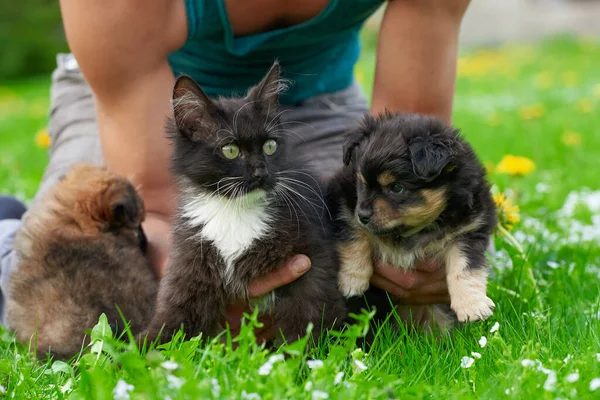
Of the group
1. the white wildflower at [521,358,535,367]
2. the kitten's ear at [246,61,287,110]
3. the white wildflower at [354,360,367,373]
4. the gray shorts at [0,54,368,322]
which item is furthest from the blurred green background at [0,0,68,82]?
the white wildflower at [521,358,535,367]

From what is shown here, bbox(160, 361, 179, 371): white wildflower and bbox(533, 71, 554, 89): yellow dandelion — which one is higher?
bbox(160, 361, 179, 371): white wildflower

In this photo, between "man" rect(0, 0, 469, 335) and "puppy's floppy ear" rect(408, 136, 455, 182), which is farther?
"man" rect(0, 0, 469, 335)

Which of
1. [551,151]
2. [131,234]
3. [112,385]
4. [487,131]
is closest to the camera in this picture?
[112,385]

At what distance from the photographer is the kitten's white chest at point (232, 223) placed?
274cm

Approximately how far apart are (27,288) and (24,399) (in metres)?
1.00

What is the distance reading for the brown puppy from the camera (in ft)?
10.4

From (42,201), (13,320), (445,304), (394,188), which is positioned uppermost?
(394,188)

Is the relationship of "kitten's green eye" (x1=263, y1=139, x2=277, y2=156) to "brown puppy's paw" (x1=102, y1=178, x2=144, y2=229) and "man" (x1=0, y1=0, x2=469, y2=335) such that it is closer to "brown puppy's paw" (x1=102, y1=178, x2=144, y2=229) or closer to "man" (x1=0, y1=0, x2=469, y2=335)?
"man" (x1=0, y1=0, x2=469, y2=335)

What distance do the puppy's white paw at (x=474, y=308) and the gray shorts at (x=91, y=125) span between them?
4.38ft

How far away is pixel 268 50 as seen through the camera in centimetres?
394

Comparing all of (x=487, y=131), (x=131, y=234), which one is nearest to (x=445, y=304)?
(x=131, y=234)

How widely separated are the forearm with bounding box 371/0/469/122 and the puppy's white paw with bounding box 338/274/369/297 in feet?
3.81

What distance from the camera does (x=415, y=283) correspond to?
306 cm

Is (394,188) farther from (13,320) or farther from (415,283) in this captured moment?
(13,320)
